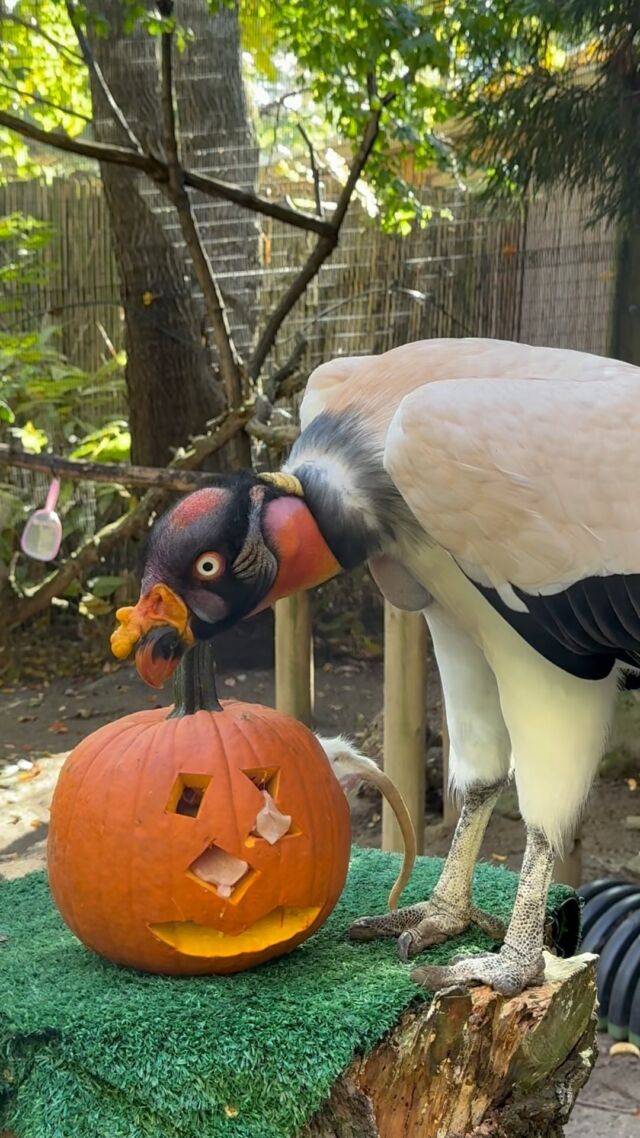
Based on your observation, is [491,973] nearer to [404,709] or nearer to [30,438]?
[404,709]

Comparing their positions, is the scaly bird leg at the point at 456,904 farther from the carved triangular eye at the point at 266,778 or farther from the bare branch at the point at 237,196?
the bare branch at the point at 237,196

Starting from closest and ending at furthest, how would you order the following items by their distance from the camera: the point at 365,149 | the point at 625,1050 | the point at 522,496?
1. the point at 522,496
2. the point at 625,1050
3. the point at 365,149

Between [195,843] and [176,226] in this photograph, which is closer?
[195,843]

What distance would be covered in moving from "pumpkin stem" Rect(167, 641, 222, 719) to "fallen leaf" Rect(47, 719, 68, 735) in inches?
153

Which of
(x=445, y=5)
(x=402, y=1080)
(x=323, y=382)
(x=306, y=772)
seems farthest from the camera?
(x=445, y=5)

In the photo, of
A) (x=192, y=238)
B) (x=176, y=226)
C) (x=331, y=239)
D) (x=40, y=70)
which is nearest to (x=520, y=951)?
(x=192, y=238)

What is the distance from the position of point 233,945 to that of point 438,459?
77 centimetres

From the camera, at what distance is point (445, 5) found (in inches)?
150

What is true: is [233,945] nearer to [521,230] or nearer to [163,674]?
[163,674]

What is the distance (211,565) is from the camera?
1.49 meters

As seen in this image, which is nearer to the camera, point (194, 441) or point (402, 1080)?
point (402, 1080)

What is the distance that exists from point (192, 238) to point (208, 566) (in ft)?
9.49

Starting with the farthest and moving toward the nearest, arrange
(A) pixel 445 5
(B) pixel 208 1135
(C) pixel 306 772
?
(A) pixel 445 5, (C) pixel 306 772, (B) pixel 208 1135

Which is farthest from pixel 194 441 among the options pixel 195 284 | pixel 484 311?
pixel 484 311
